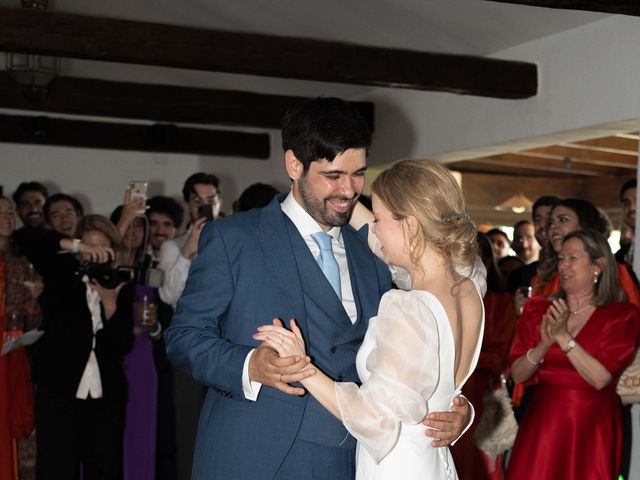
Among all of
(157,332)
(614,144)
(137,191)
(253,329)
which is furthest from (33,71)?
(614,144)

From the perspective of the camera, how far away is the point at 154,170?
1128 cm

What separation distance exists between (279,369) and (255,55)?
14.5 feet

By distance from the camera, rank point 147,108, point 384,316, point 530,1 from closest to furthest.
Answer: point 384,316
point 530,1
point 147,108

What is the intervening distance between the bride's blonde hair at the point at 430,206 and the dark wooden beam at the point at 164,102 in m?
6.75

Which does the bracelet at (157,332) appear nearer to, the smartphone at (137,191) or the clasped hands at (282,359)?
the smartphone at (137,191)

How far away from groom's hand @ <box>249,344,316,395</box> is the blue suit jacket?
12cm

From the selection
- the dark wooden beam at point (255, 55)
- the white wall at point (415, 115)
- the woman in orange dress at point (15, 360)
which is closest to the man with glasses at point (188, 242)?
the woman in orange dress at point (15, 360)

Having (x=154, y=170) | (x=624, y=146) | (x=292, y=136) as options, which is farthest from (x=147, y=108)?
(x=292, y=136)

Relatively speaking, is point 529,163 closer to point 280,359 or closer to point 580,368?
point 580,368

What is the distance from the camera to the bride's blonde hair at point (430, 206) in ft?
7.20

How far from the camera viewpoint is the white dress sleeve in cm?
210

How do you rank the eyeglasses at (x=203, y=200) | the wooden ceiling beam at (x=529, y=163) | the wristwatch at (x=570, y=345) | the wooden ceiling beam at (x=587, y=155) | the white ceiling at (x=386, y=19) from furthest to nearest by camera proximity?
the wooden ceiling beam at (x=529, y=163) → the wooden ceiling beam at (x=587, y=155) → the white ceiling at (x=386, y=19) → the eyeglasses at (x=203, y=200) → the wristwatch at (x=570, y=345)

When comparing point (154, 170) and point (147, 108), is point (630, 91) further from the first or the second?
point (154, 170)

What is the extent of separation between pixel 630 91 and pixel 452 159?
2.38 meters
